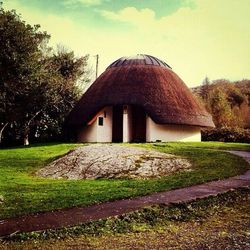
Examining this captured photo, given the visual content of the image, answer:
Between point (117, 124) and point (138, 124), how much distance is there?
207cm

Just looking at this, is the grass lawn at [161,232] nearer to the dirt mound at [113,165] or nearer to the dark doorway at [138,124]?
the dirt mound at [113,165]

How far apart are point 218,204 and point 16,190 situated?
6845mm

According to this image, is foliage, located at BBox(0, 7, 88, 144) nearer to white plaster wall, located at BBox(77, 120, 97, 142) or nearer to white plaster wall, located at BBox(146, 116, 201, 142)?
white plaster wall, located at BBox(77, 120, 97, 142)

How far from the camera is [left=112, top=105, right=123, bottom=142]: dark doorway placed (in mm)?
36156

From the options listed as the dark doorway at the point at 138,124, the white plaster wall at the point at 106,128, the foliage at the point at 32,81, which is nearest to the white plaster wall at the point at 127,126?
the dark doorway at the point at 138,124

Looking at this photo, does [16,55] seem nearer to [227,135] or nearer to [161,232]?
[227,135]

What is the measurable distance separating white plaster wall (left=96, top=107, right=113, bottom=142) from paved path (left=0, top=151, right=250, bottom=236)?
23.7 metres

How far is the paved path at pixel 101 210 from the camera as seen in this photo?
28.3 feet

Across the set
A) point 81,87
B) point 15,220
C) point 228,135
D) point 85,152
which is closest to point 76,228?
point 15,220

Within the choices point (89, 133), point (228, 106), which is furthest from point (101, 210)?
point (228, 106)

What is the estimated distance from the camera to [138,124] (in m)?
35.7

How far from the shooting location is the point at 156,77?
3681cm

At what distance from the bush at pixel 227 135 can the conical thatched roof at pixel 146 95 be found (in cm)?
318

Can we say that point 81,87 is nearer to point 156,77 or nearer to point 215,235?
point 156,77
